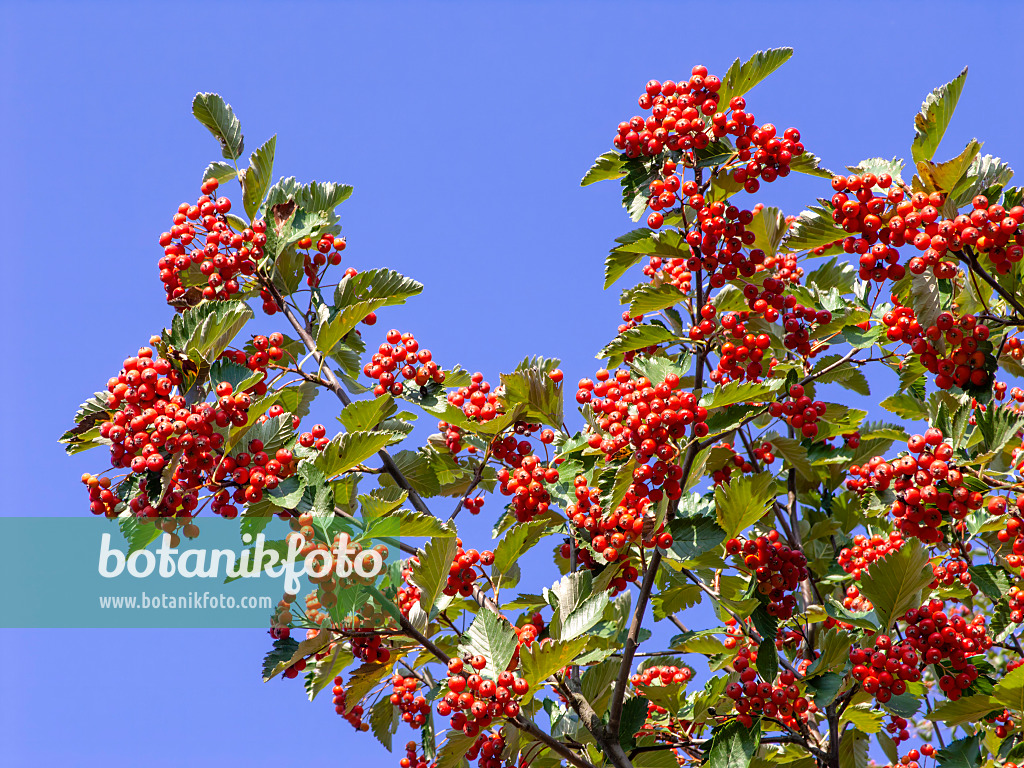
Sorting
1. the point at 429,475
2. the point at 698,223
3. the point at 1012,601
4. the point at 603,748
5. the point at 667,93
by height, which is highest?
the point at 667,93

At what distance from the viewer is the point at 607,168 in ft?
15.3

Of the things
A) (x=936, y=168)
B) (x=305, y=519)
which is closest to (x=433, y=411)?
(x=305, y=519)

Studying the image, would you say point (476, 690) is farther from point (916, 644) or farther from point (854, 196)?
point (854, 196)

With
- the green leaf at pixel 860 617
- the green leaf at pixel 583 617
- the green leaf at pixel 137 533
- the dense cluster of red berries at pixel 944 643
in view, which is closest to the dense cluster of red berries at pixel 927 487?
the dense cluster of red berries at pixel 944 643

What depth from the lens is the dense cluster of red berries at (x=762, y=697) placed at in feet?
14.8

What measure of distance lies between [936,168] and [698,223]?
107 centimetres

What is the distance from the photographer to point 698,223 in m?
4.43

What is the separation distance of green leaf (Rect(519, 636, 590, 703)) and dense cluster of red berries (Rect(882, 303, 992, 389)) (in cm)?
211

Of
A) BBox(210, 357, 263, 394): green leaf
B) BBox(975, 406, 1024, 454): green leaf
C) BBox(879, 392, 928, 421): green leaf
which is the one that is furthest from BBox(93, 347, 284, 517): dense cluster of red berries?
BBox(879, 392, 928, 421): green leaf

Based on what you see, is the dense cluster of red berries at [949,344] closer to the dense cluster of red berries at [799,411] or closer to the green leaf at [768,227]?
the dense cluster of red berries at [799,411]

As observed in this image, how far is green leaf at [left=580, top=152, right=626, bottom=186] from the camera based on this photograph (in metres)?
4.64

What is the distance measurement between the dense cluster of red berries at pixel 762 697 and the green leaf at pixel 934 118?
264cm

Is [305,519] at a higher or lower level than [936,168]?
lower

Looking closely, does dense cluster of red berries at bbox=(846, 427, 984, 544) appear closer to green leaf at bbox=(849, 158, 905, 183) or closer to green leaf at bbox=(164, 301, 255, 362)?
green leaf at bbox=(849, 158, 905, 183)
